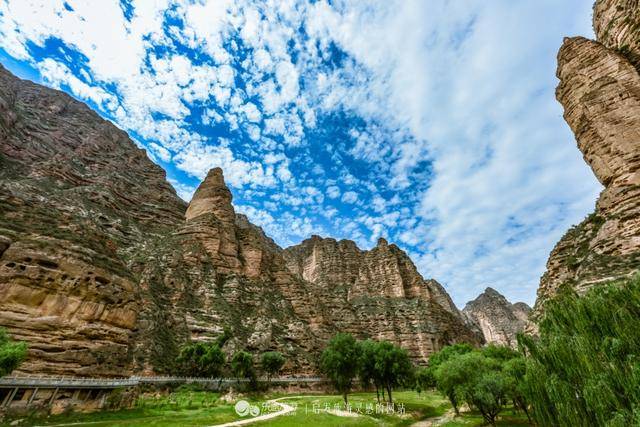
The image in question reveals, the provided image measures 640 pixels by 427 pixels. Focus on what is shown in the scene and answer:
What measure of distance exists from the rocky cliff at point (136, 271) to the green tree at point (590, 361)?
44996mm

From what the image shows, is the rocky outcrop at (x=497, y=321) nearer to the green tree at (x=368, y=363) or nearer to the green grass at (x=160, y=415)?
the green tree at (x=368, y=363)

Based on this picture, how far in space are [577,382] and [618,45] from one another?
52.8 metres

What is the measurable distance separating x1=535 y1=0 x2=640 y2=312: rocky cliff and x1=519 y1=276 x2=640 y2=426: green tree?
14180 millimetres

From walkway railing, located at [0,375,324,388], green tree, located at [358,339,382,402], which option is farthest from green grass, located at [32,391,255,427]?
green tree, located at [358,339,382,402]

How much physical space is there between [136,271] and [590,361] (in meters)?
75.1

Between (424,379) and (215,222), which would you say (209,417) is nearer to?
(424,379)

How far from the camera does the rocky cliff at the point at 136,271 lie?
35.0 m

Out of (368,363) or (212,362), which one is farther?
(212,362)

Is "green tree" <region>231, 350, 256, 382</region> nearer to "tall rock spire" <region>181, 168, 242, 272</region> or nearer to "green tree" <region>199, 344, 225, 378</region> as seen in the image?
"green tree" <region>199, 344, 225, 378</region>

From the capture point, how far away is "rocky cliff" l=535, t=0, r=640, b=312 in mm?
28250

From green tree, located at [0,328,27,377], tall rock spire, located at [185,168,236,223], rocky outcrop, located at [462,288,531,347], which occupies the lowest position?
green tree, located at [0,328,27,377]

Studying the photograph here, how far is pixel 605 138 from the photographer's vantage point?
1399 inches

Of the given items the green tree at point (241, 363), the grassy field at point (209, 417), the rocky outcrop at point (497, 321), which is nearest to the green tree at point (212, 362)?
the green tree at point (241, 363)

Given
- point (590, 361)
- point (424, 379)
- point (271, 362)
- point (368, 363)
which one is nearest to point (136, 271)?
point (271, 362)
